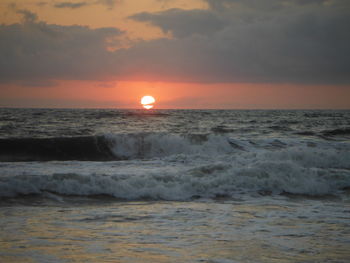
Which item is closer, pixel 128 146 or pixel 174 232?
pixel 174 232

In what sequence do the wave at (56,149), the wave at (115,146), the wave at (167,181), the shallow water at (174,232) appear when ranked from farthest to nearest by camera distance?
the wave at (115,146) < the wave at (56,149) < the wave at (167,181) < the shallow water at (174,232)

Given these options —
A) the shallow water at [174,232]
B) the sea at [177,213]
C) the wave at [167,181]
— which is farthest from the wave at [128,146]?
the shallow water at [174,232]

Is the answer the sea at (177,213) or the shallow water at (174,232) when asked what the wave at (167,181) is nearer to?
the sea at (177,213)

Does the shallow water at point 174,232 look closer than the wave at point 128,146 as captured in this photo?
Yes

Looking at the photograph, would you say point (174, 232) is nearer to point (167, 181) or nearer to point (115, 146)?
point (167, 181)

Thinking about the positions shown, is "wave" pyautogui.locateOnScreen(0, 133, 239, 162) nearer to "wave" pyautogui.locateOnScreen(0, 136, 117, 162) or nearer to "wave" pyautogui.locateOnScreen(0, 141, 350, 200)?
"wave" pyautogui.locateOnScreen(0, 136, 117, 162)

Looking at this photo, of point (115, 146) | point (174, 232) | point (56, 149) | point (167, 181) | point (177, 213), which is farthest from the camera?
point (115, 146)

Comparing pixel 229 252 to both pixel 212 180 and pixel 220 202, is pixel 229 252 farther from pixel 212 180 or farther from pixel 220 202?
pixel 212 180

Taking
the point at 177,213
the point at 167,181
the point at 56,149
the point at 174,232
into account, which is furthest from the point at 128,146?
the point at 174,232

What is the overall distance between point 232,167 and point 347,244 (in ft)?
19.5

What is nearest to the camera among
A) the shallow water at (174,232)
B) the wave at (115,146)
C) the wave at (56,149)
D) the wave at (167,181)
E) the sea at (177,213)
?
the shallow water at (174,232)

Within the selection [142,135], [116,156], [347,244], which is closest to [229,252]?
[347,244]

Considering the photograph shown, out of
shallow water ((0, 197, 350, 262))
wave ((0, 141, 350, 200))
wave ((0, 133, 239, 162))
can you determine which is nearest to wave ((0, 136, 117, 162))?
wave ((0, 133, 239, 162))

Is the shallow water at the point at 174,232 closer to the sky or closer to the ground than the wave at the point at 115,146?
closer to the ground
